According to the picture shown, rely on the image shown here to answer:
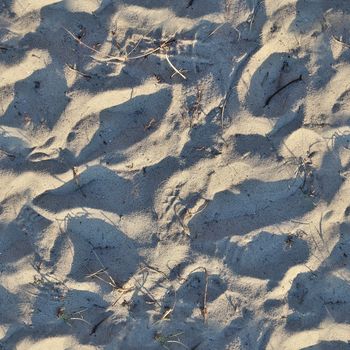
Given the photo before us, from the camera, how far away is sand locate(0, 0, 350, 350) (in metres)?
2.90

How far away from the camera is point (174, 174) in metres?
2.94

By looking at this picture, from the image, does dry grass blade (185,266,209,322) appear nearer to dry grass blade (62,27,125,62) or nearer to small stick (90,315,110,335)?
small stick (90,315,110,335)

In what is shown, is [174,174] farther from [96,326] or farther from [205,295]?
[96,326]

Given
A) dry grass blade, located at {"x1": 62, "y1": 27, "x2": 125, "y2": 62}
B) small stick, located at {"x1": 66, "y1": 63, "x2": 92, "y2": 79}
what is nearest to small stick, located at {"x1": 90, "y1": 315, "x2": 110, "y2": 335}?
small stick, located at {"x1": 66, "y1": 63, "x2": 92, "y2": 79}

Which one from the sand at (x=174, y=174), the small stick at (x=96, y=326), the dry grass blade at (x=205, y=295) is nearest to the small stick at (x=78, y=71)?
the sand at (x=174, y=174)

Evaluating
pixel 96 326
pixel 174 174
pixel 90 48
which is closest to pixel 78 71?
pixel 90 48

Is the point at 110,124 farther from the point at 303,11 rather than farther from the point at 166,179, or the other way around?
the point at 303,11

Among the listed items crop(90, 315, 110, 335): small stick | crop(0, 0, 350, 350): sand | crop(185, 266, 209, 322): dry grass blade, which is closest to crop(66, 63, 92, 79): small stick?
crop(0, 0, 350, 350): sand

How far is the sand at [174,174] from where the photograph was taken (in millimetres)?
2900

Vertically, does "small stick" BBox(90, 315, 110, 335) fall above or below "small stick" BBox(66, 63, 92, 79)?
below

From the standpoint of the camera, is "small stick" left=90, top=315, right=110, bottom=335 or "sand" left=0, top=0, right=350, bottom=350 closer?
"sand" left=0, top=0, right=350, bottom=350

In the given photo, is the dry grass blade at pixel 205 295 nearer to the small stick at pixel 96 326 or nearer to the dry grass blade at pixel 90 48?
the small stick at pixel 96 326

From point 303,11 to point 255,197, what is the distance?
1.25 m

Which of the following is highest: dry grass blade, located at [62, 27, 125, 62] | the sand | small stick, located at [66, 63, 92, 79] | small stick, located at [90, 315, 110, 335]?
dry grass blade, located at [62, 27, 125, 62]
